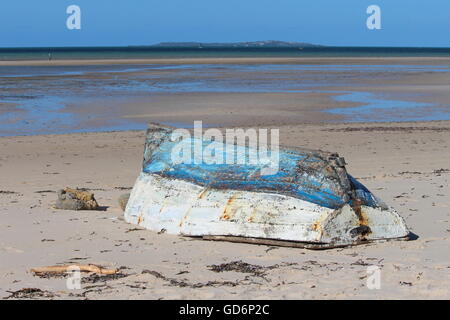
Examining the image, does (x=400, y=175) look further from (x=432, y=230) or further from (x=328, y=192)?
(x=328, y=192)

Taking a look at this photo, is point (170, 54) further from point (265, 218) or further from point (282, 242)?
point (282, 242)

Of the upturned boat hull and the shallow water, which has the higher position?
the shallow water

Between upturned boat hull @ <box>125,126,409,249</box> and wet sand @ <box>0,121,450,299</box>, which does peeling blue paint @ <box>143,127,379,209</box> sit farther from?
wet sand @ <box>0,121,450,299</box>

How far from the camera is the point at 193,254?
6547 mm

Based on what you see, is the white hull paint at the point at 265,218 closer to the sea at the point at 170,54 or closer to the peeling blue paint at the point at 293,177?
the peeling blue paint at the point at 293,177

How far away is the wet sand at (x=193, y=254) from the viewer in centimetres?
548

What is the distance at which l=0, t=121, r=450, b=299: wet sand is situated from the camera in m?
5.48

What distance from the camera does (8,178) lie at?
1109cm

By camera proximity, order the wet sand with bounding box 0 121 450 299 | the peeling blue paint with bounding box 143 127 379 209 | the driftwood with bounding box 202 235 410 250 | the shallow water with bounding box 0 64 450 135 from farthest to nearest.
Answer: the shallow water with bounding box 0 64 450 135 < the peeling blue paint with bounding box 143 127 379 209 < the driftwood with bounding box 202 235 410 250 < the wet sand with bounding box 0 121 450 299

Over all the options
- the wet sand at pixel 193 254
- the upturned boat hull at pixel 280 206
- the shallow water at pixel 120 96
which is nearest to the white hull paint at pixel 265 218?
the upturned boat hull at pixel 280 206

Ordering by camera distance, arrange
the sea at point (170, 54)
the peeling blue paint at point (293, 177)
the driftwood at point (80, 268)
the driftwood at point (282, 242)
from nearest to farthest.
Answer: the driftwood at point (80, 268) → the driftwood at point (282, 242) → the peeling blue paint at point (293, 177) → the sea at point (170, 54)

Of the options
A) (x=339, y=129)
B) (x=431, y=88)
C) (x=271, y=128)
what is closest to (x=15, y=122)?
(x=271, y=128)

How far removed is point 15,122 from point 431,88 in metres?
18.0

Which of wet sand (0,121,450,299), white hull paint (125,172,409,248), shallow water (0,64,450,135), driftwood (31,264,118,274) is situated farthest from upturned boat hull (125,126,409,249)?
shallow water (0,64,450,135)
